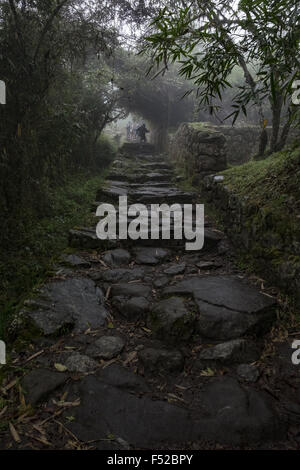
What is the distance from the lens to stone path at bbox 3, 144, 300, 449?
5.16 ft

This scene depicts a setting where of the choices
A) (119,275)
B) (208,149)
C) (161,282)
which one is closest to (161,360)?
(161,282)

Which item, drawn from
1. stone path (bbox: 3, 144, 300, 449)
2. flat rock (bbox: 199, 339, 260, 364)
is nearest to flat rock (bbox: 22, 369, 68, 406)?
stone path (bbox: 3, 144, 300, 449)

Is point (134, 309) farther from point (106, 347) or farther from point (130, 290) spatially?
point (106, 347)

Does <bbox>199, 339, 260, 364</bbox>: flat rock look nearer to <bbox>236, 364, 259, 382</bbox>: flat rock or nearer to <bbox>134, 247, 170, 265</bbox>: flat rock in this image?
<bbox>236, 364, 259, 382</bbox>: flat rock

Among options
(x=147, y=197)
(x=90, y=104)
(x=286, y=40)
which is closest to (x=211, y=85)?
(x=286, y=40)

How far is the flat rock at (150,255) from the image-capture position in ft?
11.6

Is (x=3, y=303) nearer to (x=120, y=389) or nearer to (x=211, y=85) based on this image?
(x=120, y=389)

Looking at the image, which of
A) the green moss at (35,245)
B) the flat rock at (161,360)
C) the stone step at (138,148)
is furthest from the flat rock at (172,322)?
the stone step at (138,148)

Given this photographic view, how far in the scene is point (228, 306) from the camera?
8.16 feet

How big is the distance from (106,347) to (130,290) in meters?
0.73

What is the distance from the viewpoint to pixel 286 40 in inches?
86.4

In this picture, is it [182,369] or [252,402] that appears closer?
[252,402]

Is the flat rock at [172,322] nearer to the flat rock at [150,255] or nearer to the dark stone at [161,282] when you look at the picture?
the dark stone at [161,282]
